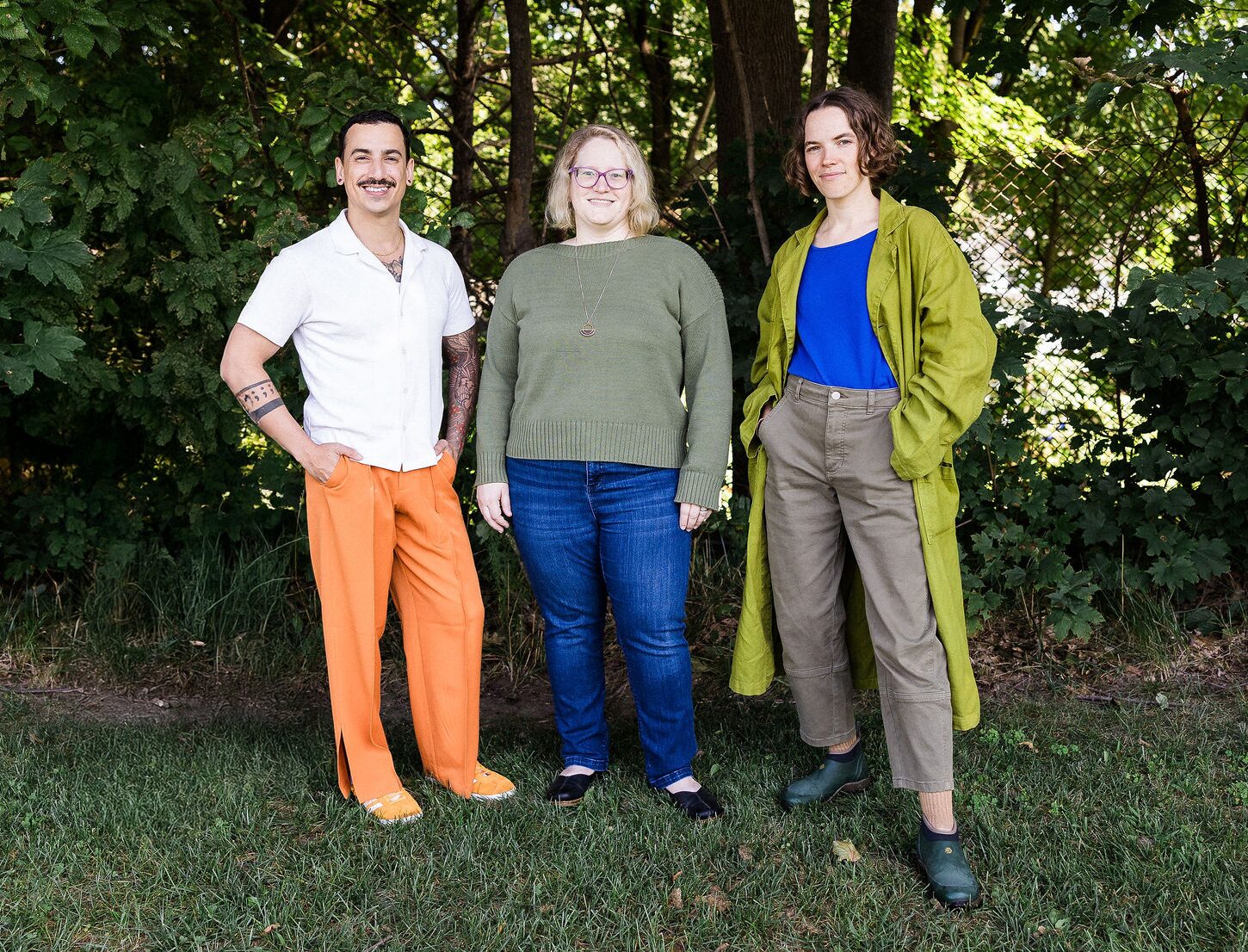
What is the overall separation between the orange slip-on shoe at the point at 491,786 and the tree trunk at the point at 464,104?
11.2 ft

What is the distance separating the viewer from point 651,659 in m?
3.42

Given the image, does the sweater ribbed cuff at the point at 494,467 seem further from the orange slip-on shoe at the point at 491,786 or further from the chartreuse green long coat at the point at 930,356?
the orange slip-on shoe at the point at 491,786

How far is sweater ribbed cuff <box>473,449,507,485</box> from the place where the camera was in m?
3.45

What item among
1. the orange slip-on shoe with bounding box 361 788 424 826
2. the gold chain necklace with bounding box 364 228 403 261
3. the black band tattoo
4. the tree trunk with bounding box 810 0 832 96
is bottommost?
the orange slip-on shoe with bounding box 361 788 424 826

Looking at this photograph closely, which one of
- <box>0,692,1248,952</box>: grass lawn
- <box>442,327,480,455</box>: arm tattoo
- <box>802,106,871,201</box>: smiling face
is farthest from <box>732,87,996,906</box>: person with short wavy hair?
<box>442,327,480,455</box>: arm tattoo

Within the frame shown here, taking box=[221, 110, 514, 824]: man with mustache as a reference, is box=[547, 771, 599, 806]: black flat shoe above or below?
below

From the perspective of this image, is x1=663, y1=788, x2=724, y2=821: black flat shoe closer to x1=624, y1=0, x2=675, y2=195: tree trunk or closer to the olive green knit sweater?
the olive green knit sweater

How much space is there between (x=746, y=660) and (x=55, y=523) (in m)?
4.05

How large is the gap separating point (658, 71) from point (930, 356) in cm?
689

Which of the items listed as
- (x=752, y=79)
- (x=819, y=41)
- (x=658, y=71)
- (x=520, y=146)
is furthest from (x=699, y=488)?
(x=658, y=71)

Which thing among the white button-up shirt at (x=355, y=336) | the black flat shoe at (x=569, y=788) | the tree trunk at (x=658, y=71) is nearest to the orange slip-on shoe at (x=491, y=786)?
the black flat shoe at (x=569, y=788)

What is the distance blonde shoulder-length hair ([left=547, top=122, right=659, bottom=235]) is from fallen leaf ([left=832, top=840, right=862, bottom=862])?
184cm

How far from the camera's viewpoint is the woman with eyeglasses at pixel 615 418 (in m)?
3.25

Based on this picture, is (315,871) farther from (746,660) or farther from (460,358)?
(460,358)
